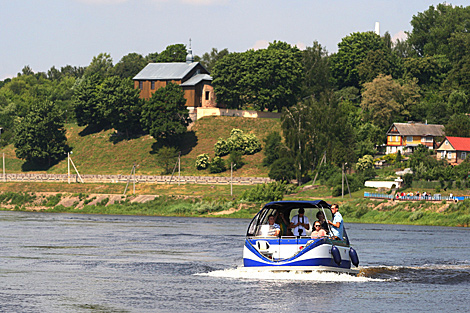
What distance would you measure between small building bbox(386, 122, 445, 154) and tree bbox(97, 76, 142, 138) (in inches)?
2180

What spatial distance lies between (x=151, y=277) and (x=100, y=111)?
416ft

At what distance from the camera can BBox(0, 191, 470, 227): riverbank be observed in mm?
90750

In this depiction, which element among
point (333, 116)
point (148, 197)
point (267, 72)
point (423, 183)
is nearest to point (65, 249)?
point (148, 197)

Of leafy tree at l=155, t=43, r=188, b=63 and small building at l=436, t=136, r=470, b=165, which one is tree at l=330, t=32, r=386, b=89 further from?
small building at l=436, t=136, r=470, b=165

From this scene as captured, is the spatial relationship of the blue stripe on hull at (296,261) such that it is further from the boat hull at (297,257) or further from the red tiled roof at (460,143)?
the red tiled roof at (460,143)

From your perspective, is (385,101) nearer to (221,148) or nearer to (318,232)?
(221,148)

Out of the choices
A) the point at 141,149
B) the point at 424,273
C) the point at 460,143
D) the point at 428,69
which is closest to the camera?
the point at 424,273

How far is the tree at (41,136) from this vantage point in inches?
6127

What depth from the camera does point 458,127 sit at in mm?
144125

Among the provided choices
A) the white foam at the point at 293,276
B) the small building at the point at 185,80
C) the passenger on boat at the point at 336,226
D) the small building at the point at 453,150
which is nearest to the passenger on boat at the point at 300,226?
the passenger on boat at the point at 336,226

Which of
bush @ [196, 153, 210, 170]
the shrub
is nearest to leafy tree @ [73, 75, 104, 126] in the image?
bush @ [196, 153, 210, 170]

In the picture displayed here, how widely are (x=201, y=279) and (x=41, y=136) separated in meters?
126

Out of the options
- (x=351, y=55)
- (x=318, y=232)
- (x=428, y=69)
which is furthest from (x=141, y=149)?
(x=318, y=232)

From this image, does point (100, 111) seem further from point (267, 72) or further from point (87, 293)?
point (87, 293)
